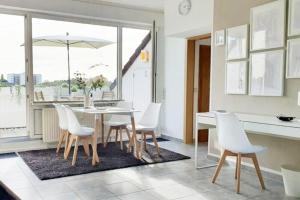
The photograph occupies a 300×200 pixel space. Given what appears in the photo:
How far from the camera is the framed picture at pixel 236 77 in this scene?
386 centimetres

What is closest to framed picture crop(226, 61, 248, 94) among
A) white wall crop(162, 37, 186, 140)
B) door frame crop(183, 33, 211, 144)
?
door frame crop(183, 33, 211, 144)

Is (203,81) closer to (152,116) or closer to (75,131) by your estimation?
(152,116)

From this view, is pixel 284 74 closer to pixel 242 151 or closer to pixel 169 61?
pixel 242 151

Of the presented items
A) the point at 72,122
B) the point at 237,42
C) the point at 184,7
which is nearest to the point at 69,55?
the point at 72,122

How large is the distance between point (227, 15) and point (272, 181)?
86.9 inches

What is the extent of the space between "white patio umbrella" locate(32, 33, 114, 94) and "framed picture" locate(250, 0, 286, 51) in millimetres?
3069

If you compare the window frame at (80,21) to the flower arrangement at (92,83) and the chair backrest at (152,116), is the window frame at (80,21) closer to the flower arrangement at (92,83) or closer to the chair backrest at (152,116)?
the flower arrangement at (92,83)

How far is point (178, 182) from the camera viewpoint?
3496mm

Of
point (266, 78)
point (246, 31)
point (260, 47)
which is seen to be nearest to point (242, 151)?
point (266, 78)

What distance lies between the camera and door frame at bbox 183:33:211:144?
573 centimetres

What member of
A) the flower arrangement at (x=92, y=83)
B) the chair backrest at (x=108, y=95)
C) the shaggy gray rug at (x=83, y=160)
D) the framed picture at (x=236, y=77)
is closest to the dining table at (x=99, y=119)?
the shaggy gray rug at (x=83, y=160)

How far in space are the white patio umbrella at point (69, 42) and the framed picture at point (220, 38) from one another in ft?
7.96

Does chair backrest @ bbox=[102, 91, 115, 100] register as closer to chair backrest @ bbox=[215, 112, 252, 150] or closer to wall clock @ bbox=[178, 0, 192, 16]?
wall clock @ bbox=[178, 0, 192, 16]

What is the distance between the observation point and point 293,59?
3252mm
